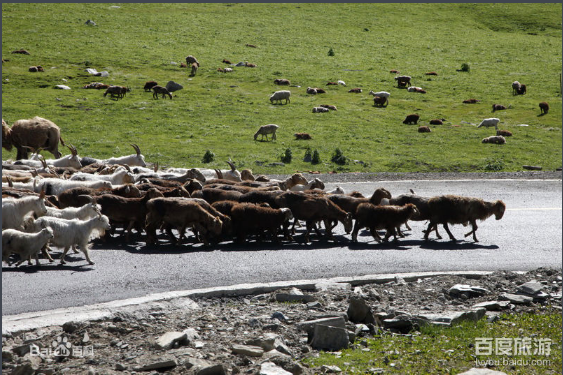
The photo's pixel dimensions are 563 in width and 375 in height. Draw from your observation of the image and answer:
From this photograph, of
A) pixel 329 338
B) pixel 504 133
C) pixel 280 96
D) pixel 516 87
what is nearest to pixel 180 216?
pixel 329 338

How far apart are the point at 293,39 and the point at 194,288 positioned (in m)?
62.8

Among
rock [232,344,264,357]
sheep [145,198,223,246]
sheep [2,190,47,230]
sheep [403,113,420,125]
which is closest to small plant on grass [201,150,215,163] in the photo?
sheep [403,113,420,125]

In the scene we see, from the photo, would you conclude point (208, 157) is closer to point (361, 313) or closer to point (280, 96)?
point (280, 96)

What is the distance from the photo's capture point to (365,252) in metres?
14.2

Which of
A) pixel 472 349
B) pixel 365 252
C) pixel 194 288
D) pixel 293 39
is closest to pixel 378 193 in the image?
pixel 365 252

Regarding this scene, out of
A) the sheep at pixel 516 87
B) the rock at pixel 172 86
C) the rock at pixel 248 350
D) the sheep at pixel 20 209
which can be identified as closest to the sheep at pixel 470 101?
the sheep at pixel 516 87

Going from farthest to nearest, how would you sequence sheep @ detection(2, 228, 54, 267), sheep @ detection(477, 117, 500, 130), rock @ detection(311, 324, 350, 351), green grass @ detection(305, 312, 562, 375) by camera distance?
sheep @ detection(477, 117, 500, 130) < sheep @ detection(2, 228, 54, 267) < rock @ detection(311, 324, 350, 351) < green grass @ detection(305, 312, 562, 375)

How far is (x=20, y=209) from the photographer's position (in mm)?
13250

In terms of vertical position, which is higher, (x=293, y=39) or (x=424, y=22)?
(x=424, y=22)

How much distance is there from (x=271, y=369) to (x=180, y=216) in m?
6.99

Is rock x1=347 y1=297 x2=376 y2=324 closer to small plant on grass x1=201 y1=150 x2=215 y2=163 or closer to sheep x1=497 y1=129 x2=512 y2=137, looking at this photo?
small plant on grass x1=201 y1=150 x2=215 y2=163

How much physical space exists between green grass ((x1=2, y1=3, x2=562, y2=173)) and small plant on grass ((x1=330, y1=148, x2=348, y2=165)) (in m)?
0.59

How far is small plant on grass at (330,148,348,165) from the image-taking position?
32.1 metres

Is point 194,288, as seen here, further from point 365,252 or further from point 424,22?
point 424,22
